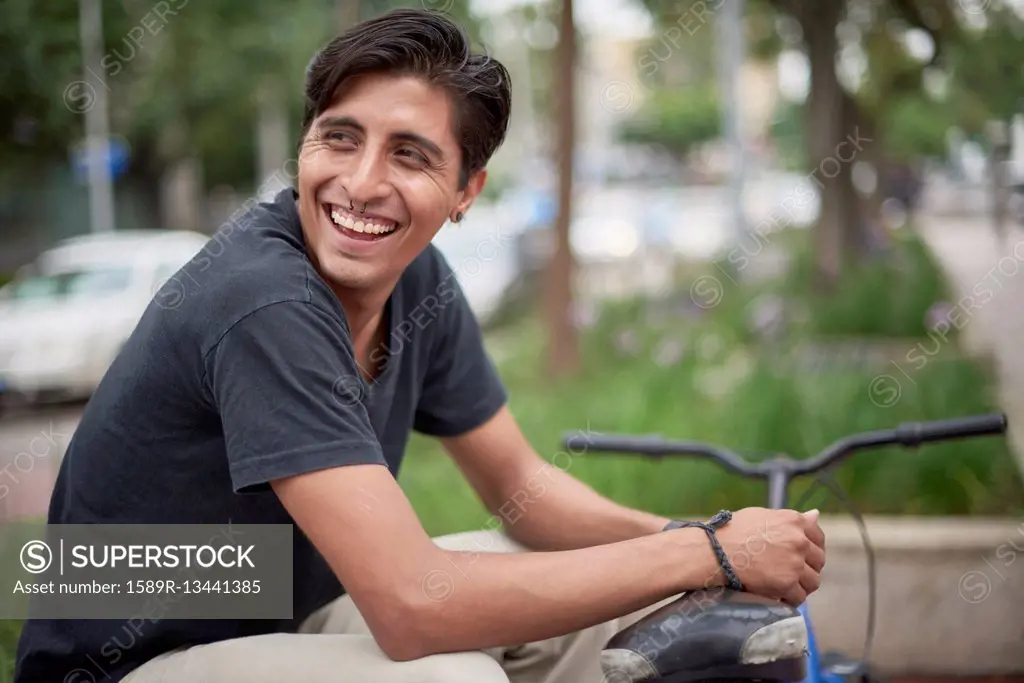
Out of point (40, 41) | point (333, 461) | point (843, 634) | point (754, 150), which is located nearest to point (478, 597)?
point (333, 461)

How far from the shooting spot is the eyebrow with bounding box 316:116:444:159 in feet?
5.99

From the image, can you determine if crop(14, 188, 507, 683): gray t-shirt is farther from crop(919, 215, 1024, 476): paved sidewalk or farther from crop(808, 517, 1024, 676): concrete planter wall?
crop(919, 215, 1024, 476): paved sidewalk

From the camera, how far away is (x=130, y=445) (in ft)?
5.87

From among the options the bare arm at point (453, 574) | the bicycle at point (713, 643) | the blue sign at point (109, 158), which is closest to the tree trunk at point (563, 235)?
the bare arm at point (453, 574)

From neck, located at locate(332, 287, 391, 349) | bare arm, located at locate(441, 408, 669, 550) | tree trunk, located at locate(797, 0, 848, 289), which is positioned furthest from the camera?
tree trunk, located at locate(797, 0, 848, 289)

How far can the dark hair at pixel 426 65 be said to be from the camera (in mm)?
1805

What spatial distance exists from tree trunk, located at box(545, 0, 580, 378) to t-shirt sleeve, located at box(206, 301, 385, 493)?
529 centimetres

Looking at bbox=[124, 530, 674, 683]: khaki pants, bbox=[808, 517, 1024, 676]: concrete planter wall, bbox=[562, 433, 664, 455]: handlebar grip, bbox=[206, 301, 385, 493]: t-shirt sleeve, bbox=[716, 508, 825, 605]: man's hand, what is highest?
bbox=[206, 301, 385, 493]: t-shirt sleeve

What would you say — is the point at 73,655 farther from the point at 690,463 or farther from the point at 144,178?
the point at 144,178

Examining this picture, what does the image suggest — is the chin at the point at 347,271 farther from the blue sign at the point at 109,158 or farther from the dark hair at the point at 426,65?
the blue sign at the point at 109,158

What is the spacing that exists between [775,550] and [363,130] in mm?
882

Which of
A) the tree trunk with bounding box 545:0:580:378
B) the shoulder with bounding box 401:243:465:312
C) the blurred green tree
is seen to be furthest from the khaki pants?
the blurred green tree

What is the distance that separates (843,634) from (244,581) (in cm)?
211

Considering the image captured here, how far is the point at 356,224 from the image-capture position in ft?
6.03
